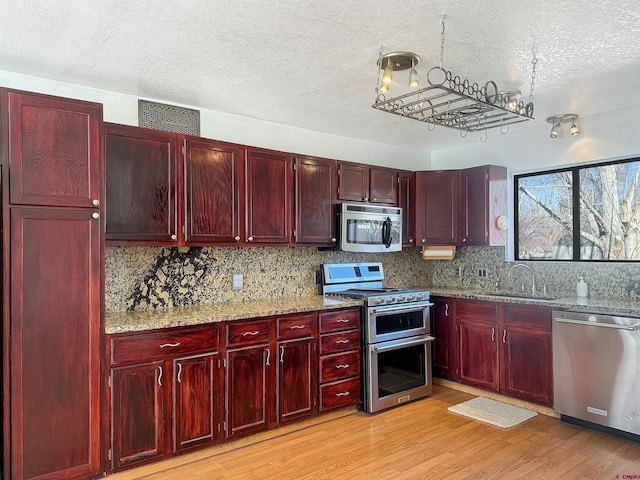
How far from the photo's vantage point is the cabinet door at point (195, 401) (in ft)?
9.73

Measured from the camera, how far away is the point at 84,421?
8.70 feet

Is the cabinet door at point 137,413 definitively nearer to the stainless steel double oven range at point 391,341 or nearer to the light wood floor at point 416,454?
the light wood floor at point 416,454

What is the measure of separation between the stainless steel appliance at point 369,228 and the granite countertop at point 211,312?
595 mm

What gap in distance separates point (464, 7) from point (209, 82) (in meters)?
1.72

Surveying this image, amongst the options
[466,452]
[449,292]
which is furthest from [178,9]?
[449,292]

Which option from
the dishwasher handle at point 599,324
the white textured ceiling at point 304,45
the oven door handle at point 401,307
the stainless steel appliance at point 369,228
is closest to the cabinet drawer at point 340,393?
the oven door handle at point 401,307

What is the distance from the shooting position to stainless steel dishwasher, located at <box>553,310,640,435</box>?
325 centimetres

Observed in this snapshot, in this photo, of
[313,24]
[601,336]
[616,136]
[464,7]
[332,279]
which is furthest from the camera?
[332,279]

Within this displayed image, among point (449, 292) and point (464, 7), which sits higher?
point (464, 7)

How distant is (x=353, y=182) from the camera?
434cm

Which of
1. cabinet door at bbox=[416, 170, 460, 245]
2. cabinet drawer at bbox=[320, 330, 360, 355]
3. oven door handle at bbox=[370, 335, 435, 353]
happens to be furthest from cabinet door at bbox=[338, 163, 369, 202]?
oven door handle at bbox=[370, 335, 435, 353]

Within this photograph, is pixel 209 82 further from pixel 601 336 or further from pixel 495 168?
pixel 601 336

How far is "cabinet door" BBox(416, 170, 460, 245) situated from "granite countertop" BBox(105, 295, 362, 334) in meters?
1.41

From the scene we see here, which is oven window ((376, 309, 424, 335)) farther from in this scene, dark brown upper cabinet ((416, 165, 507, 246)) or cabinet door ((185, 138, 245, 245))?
cabinet door ((185, 138, 245, 245))
